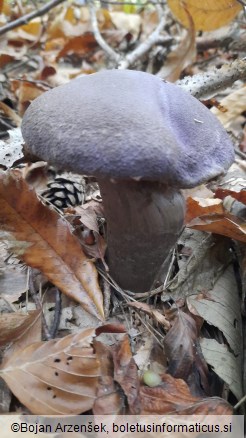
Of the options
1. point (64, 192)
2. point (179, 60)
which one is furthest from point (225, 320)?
point (179, 60)

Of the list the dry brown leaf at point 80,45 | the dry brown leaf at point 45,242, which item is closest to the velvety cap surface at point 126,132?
the dry brown leaf at point 45,242

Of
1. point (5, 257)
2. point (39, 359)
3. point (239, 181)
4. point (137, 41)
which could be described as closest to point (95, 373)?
point (39, 359)

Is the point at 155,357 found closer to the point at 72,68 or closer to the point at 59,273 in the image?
the point at 59,273

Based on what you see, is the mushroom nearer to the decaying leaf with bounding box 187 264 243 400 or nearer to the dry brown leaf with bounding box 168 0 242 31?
the decaying leaf with bounding box 187 264 243 400

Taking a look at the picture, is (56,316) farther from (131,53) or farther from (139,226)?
(131,53)

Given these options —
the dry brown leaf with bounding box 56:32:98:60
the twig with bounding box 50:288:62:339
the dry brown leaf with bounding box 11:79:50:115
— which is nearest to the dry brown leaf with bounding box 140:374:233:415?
the twig with bounding box 50:288:62:339
